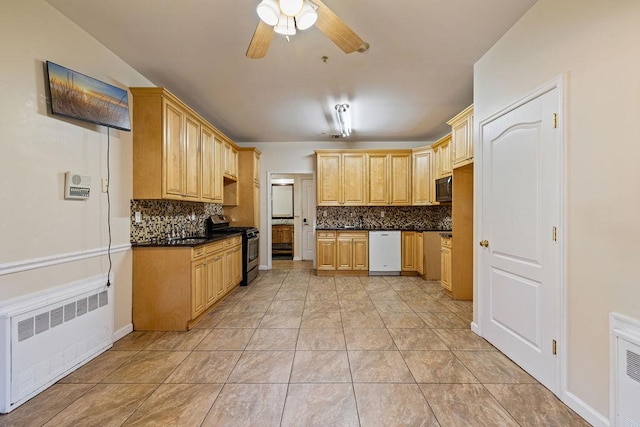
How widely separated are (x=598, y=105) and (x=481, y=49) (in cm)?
136

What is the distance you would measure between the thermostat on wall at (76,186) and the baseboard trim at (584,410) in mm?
3741

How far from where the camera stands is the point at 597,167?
1532mm

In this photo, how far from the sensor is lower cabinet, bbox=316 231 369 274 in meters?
5.26

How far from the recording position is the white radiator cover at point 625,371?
1.30 metres

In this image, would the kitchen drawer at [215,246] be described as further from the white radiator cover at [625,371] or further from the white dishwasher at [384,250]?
the white radiator cover at [625,371]

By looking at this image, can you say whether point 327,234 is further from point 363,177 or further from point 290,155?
point 290,155

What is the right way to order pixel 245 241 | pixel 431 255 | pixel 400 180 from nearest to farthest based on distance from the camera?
pixel 245 241 < pixel 431 255 < pixel 400 180

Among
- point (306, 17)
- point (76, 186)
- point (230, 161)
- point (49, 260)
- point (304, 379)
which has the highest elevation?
point (306, 17)

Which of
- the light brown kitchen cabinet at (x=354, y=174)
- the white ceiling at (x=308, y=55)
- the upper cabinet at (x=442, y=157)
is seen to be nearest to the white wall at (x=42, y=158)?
the white ceiling at (x=308, y=55)

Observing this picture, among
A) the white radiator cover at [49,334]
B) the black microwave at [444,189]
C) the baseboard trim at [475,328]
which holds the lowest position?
the baseboard trim at [475,328]

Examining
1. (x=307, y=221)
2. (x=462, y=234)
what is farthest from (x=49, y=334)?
(x=307, y=221)

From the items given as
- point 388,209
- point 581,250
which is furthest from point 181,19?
point 388,209

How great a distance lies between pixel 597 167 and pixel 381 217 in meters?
4.29

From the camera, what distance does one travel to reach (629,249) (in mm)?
1374
